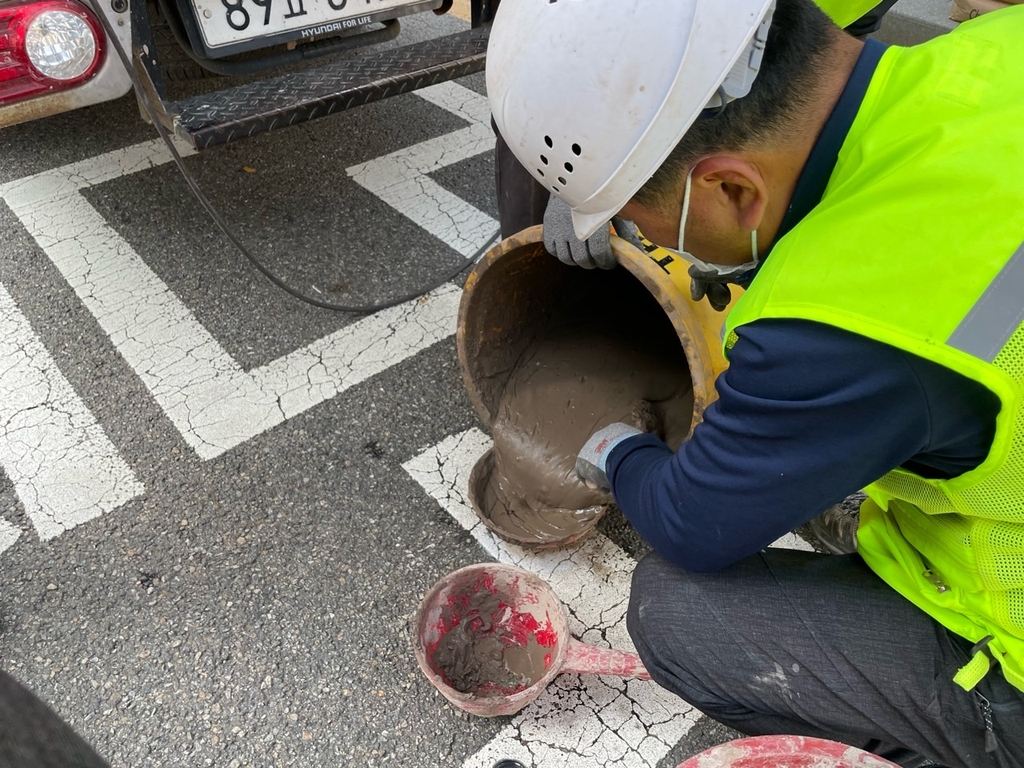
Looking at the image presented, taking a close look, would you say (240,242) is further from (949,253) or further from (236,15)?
(949,253)

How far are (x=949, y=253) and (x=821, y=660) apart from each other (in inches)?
31.5

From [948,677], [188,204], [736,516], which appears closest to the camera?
[736,516]

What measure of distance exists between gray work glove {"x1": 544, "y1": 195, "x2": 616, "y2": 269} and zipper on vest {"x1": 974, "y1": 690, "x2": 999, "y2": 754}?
108cm

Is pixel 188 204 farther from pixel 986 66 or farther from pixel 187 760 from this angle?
pixel 986 66

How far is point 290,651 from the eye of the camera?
1.87 meters

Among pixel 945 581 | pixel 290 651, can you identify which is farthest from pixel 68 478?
pixel 945 581

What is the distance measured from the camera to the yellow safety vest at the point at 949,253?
0.94 metres

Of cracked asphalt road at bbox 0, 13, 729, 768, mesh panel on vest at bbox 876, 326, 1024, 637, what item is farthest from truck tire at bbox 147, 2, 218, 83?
mesh panel on vest at bbox 876, 326, 1024, 637

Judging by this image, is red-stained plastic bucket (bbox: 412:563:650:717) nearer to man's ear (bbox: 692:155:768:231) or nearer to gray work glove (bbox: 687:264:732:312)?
gray work glove (bbox: 687:264:732:312)

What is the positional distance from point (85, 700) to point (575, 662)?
3.73 feet

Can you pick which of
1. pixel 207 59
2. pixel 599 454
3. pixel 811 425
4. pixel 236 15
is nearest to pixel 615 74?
pixel 811 425

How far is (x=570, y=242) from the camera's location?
167cm

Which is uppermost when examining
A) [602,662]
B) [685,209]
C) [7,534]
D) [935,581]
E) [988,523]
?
[685,209]

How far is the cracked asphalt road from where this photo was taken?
1.78m
